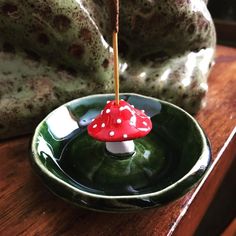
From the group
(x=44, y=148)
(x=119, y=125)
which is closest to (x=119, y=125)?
(x=119, y=125)

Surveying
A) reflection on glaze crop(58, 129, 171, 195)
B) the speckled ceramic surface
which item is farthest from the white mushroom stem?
the speckled ceramic surface

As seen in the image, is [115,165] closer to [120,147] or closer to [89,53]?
[120,147]

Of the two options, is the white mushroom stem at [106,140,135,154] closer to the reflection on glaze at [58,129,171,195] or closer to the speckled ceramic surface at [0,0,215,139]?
the reflection on glaze at [58,129,171,195]

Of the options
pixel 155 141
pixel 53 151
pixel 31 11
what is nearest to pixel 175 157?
pixel 155 141

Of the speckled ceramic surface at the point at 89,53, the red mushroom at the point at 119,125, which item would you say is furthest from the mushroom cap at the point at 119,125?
the speckled ceramic surface at the point at 89,53

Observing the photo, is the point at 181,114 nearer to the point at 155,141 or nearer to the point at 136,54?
the point at 155,141
